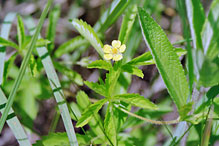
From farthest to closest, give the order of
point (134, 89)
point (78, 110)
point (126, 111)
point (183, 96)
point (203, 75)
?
1. point (134, 89)
2. point (78, 110)
3. point (126, 111)
4. point (183, 96)
5. point (203, 75)

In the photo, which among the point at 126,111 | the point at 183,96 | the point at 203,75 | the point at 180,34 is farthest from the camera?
the point at 180,34

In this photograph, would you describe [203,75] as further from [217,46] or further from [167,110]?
[167,110]

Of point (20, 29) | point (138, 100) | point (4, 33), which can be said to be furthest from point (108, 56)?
point (4, 33)

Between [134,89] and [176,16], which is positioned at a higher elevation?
[176,16]

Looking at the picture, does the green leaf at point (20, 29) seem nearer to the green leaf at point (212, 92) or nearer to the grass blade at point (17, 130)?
the grass blade at point (17, 130)

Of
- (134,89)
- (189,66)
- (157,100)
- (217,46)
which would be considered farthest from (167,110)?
(217,46)

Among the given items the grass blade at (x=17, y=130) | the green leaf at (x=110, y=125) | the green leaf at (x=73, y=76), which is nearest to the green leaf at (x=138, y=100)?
the green leaf at (x=110, y=125)

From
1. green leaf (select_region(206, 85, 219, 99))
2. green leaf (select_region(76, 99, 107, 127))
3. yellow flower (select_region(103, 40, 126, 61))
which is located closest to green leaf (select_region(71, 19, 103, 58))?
yellow flower (select_region(103, 40, 126, 61))
